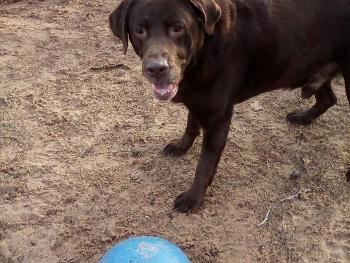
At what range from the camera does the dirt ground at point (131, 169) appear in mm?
3438

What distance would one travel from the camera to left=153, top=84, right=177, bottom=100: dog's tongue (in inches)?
124

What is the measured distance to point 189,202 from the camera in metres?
3.63

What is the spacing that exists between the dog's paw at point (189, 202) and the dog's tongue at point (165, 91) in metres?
0.72

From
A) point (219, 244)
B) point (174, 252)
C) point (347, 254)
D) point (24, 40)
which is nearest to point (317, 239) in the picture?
point (347, 254)

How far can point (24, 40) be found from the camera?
5.16 m

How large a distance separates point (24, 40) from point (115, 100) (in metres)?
1.22

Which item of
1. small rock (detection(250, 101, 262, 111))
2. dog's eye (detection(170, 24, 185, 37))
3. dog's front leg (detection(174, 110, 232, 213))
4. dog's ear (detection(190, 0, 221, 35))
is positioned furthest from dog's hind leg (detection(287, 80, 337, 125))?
dog's eye (detection(170, 24, 185, 37))

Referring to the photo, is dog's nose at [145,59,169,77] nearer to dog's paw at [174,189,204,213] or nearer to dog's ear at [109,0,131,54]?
dog's ear at [109,0,131,54]

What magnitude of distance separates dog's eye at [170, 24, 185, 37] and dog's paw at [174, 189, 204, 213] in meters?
1.09

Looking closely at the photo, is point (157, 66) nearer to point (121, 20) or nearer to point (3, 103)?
point (121, 20)

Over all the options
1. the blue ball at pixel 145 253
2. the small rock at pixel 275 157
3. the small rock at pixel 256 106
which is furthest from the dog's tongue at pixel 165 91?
the small rock at pixel 256 106

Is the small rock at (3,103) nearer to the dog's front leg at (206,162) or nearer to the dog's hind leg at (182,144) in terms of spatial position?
the dog's hind leg at (182,144)

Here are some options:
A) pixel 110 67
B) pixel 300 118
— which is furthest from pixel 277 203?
pixel 110 67

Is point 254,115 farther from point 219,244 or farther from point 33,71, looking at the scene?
point 33,71
